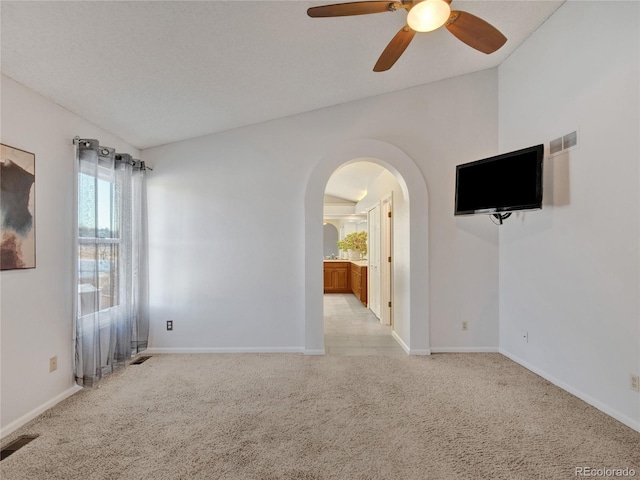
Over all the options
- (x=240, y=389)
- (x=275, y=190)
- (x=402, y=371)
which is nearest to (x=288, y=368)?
(x=240, y=389)

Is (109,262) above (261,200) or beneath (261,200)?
beneath

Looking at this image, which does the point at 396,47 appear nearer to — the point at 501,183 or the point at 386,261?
the point at 501,183

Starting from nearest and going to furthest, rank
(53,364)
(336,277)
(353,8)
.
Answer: (353,8) < (53,364) < (336,277)

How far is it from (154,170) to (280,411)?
10.1 feet

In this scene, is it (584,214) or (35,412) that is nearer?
(35,412)

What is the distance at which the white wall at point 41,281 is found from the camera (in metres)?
2.24

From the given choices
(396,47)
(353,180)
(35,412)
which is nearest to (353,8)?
(396,47)

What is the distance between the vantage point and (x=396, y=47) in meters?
2.21

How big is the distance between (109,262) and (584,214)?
13.9 feet

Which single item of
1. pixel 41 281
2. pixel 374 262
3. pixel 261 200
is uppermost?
pixel 261 200

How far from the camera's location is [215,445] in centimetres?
207

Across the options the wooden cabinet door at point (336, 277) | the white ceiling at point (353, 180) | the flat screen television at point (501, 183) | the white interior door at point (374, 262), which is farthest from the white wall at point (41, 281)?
the wooden cabinet door at point (336, 277)

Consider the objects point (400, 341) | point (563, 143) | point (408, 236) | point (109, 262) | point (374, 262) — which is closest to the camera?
point (563, 143)

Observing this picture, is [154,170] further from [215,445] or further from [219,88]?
[215,445]
